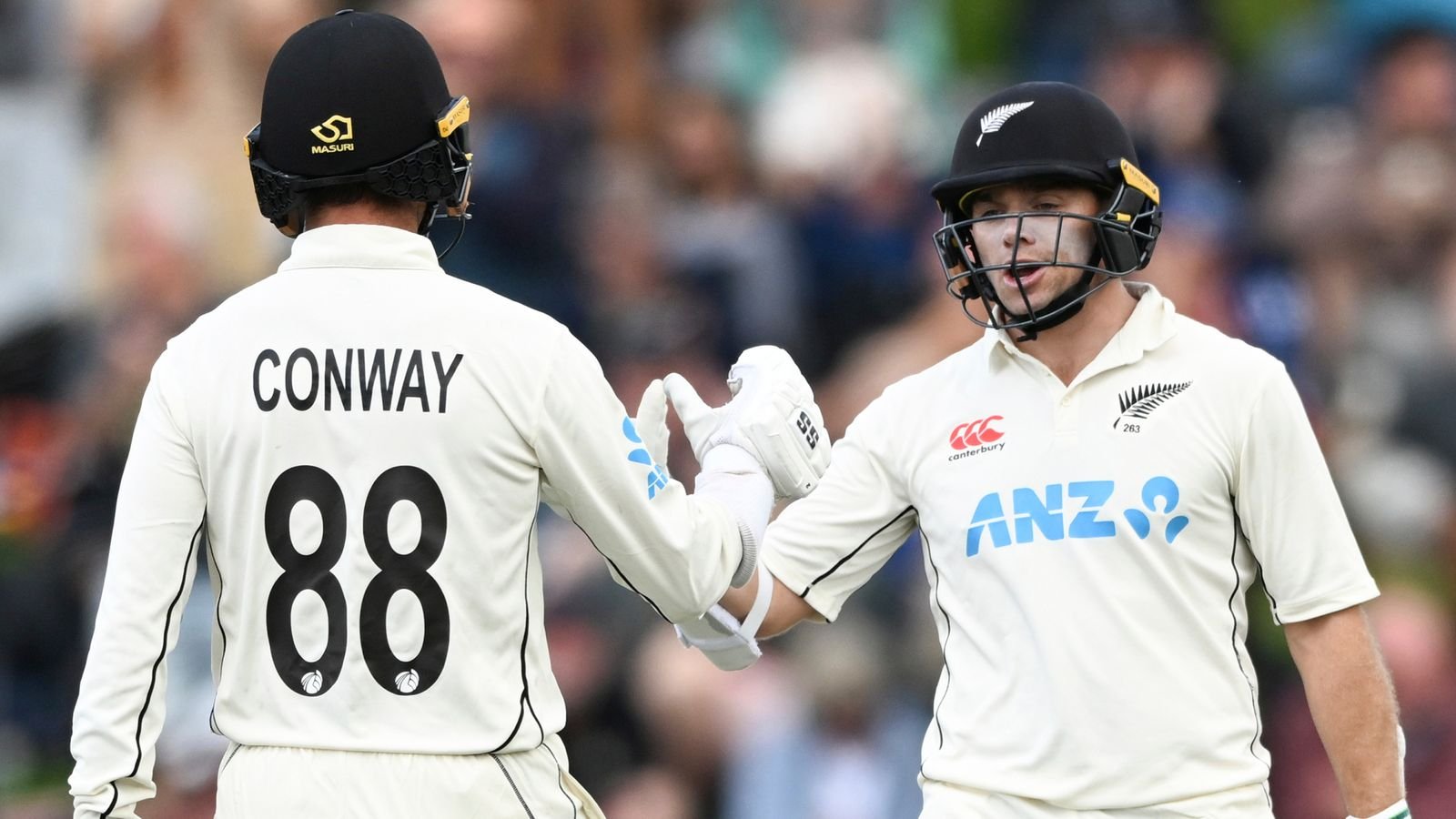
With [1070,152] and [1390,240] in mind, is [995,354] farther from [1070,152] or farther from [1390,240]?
[1390,240]

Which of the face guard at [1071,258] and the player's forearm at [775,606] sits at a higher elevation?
the face guard at [1071,258]

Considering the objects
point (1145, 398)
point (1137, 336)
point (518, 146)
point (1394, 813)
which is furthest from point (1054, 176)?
point (518, 146)

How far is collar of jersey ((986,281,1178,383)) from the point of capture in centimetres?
419

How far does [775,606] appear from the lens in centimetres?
441

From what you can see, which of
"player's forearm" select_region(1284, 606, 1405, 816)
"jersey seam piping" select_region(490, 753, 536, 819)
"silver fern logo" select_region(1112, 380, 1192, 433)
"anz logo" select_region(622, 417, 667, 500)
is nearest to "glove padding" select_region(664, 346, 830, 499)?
"anz logo" select_region(622, 417, 667, 500)

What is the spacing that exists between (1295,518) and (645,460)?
1.36 meters

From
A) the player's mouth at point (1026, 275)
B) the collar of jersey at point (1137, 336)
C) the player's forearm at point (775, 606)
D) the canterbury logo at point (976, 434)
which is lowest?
the player's forearm at point (775, 606)

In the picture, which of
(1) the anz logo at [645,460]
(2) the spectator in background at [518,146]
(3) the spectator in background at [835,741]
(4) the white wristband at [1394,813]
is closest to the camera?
(1) the anz logo at [645,460]

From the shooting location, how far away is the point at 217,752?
25.6ft

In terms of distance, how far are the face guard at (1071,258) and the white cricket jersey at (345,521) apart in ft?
3.69

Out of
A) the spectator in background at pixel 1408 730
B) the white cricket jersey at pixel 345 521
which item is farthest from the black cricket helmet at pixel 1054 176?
the spectator in background at pixel 1408 730

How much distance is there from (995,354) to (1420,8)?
5.25 m

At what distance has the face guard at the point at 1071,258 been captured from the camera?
4.17 metres

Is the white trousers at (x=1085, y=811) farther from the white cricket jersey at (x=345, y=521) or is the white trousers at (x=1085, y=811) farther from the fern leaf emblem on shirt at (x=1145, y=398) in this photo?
the white cricket jersey at (x=345, y=521)
